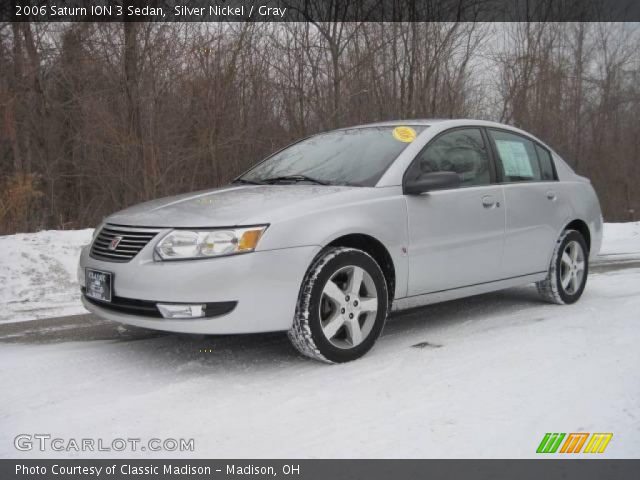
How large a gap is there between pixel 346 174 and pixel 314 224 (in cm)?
79

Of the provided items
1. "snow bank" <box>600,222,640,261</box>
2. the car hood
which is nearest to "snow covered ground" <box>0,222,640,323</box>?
"snow bank" <box>600,222,640,261</box>

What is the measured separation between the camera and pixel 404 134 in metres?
4.64

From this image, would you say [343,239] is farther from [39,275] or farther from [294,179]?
[39,275]

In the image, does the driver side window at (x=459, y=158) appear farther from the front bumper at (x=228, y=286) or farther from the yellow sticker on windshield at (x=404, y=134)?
the front bumper at (x=228, y=286)

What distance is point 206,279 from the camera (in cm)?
345

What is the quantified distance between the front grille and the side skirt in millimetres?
1676

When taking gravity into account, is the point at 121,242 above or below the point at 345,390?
above

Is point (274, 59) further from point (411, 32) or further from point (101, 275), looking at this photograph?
point (101, 275)

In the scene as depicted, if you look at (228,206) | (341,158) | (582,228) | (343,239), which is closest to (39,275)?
(228,206)
